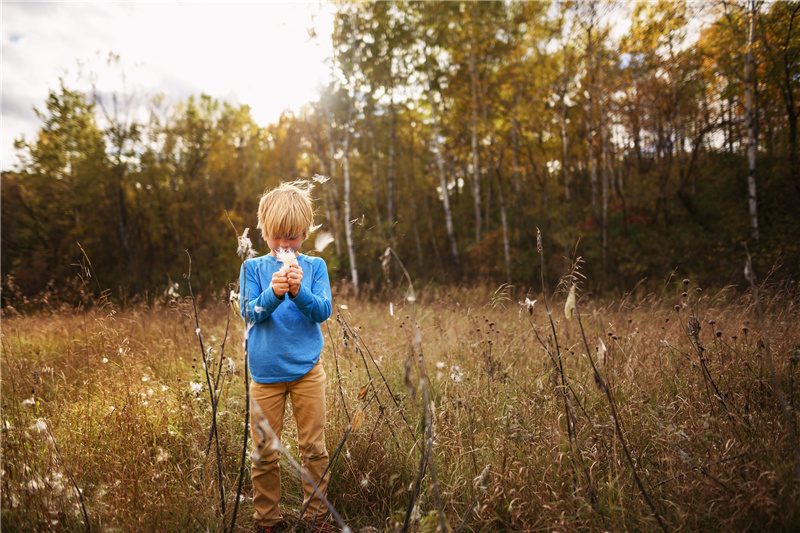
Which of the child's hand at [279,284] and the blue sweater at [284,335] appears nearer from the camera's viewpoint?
the child's hand at [279,284]

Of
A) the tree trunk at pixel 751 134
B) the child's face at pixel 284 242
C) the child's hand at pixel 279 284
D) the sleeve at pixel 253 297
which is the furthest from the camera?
the tree trunk at pixel 751 134

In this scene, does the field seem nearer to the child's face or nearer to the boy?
the boy

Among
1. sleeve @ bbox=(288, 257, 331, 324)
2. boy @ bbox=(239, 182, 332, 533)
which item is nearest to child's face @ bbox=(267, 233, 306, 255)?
boy @ bbox=(239, 182, 332, 533)

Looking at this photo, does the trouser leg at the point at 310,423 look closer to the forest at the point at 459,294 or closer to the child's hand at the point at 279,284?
the forest at the point at 459,294

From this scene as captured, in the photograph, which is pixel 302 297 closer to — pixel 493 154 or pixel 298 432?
pixel 298 432

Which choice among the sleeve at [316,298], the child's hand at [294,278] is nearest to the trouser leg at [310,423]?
the sleeve at [316,298]

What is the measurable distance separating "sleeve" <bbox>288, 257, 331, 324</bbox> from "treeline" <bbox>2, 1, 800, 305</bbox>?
19.6 feet

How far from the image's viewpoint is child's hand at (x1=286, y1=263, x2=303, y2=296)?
160 cm

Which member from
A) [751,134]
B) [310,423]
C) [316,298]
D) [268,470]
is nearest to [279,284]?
[316,298]

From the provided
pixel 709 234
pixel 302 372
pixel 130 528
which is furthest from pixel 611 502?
pixel 709 234

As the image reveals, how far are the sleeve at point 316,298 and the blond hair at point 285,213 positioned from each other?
0.76 ft

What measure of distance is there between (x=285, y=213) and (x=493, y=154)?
21056 millimetres

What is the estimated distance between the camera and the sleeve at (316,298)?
173 centimetres

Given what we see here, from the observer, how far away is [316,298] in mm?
1792
